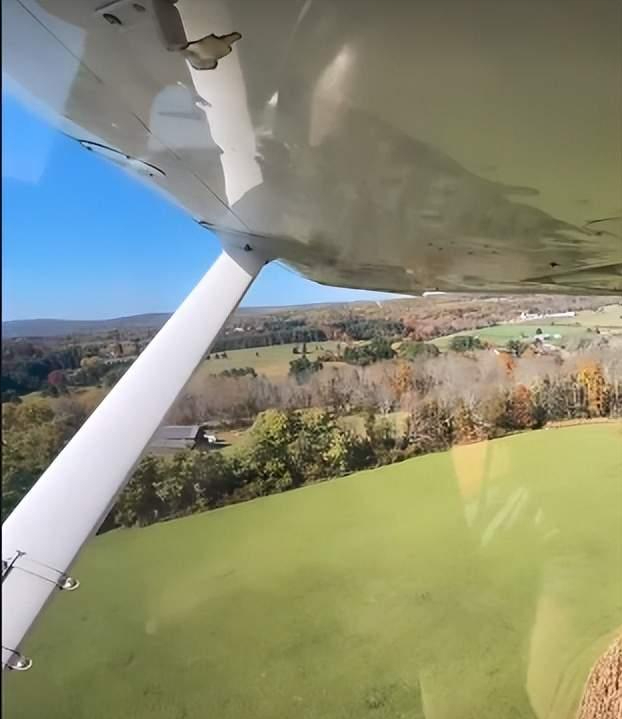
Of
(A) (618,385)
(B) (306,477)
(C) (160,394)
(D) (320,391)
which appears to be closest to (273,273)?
(C) (160,394)

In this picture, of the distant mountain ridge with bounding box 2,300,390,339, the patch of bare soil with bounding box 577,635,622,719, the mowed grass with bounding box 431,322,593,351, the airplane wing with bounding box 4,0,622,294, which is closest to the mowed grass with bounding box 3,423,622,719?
the patch of bare soil with bounding box 577,635,622,719

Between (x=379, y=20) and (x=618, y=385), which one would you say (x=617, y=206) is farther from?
(x=618, y=385)

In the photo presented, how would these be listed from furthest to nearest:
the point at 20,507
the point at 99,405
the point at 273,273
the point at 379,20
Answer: the point at 273,273, the point at 99,405, the point at 20,507, the point at 379,20

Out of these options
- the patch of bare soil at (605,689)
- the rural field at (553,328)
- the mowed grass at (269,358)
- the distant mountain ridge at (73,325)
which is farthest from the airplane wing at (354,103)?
the patch of bare soil at (605,689)

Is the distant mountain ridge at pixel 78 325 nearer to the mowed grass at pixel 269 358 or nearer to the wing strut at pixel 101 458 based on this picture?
the wing strut at pixel 101 458

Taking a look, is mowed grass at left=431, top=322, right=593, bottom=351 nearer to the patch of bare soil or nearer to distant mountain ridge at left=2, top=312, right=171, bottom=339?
the patch of bare soil
